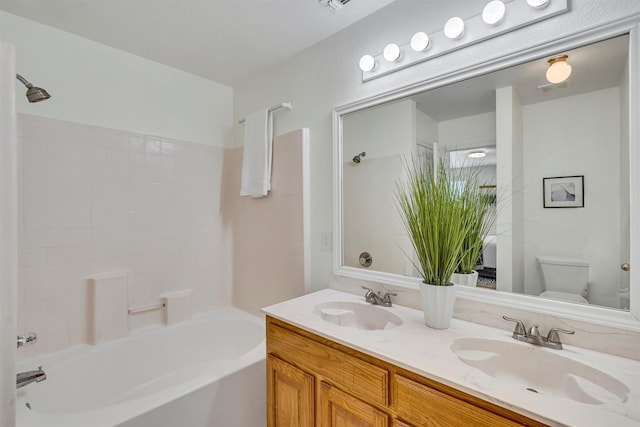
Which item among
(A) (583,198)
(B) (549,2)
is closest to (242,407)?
(A) (583,198)

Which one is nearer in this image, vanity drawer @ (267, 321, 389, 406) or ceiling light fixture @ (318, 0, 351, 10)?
→ vanity drawer @ (267, 321, 389, 406)

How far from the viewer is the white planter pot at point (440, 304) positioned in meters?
1.18

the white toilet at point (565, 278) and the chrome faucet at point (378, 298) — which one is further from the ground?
the white toilet at point (565, 278)

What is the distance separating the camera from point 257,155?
87.8 inches

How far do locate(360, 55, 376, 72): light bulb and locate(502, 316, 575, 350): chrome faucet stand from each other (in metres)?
1.37

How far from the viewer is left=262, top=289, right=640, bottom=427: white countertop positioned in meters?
0.71

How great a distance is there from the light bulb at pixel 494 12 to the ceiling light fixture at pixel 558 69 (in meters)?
0.26

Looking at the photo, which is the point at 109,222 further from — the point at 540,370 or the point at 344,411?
the point at 540,370

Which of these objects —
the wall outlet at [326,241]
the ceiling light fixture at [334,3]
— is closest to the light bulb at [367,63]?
the ceiling light fixture at [334,3]

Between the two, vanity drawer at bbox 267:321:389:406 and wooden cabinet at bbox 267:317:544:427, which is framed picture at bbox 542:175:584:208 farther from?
vanity drawer at bbox 267:321:389:406

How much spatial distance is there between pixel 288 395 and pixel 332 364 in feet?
1.13

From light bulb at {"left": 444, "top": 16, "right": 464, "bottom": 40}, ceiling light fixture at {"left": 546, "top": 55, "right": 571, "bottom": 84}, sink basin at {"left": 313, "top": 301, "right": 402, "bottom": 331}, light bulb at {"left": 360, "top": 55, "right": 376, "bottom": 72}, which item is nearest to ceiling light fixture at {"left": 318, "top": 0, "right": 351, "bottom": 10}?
light bulb at {"left": 360, "top": 55, "right": 376, "bottom": 72}

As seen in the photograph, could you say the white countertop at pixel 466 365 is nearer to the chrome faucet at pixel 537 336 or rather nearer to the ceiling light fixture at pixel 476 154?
the chrome faucet at pixel 537 336

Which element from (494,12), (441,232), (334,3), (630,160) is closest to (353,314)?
(441,232)
